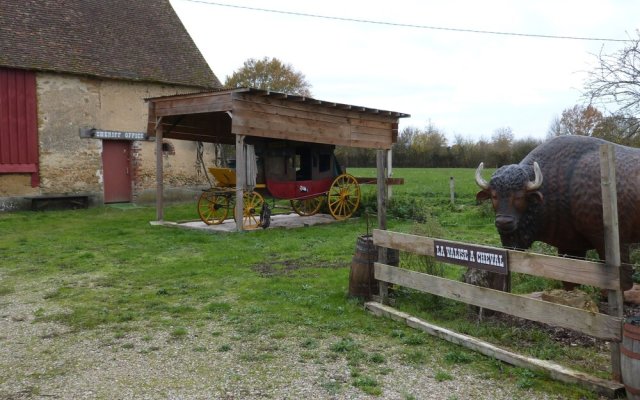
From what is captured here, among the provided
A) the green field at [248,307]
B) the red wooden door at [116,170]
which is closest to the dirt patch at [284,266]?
the green field at [248,307]

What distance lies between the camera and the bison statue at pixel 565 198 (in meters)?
5.59

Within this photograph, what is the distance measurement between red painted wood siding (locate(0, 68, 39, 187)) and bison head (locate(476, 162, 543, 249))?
1594 cm

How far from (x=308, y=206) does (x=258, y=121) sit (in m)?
5.15

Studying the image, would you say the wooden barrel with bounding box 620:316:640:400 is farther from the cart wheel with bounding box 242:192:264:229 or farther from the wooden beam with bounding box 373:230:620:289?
the cart wheel with bounding box 242:192:264:229

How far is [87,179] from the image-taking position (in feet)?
62.4

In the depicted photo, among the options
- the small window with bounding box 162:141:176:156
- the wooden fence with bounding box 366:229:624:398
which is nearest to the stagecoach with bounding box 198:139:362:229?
the small window with bounding box 162:141:176:156

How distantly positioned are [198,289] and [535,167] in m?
4.57

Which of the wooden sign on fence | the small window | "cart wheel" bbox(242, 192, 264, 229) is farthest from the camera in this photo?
the small window

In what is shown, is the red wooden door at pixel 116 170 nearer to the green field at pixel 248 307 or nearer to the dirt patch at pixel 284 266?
the green field at pixel 248 307

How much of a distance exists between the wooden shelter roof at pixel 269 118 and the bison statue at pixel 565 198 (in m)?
5.18

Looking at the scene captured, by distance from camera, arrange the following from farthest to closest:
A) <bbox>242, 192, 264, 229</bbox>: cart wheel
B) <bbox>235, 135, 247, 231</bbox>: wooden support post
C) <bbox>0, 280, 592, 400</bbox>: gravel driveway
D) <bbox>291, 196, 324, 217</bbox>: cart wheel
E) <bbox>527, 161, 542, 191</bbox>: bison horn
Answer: <bbox>291, 196, 324, 217</bbox>: cart wheel
<bbox>242, 192, 264, 229</bbox>: cart wheel
<bbox>235, 135, 247, 231</bbox>: wooden support post
<bbox>527, 161, 542, 191</bbox>: bison horn
<bbox>0, 280, 592, 400</bbox>: gravel driveway

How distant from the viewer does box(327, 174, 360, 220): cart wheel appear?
16.0m

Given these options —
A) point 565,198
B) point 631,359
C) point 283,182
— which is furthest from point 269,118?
point 631,359

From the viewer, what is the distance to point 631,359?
375 centimetres
